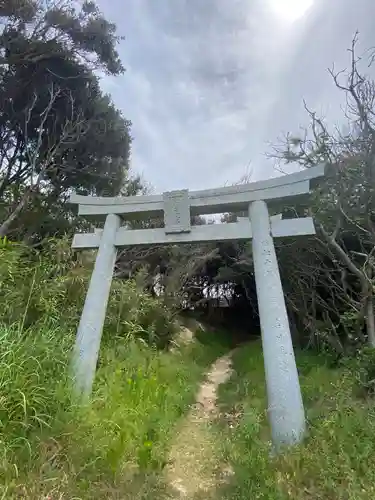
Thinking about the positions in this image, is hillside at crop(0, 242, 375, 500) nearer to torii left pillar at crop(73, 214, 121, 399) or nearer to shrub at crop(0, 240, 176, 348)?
shrub at crop(0, 240, 176, 348)

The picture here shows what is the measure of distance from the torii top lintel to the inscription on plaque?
12 millimetres

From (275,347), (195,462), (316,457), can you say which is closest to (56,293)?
(195,462)

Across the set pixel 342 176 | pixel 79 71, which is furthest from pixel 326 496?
pixel 79 71

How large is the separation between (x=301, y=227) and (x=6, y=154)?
7.75m

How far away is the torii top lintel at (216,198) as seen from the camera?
13.2 feet

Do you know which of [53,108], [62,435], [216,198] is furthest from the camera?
[53,108]

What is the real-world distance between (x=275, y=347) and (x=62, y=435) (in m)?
2.01

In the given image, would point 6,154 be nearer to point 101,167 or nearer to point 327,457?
point 101,167

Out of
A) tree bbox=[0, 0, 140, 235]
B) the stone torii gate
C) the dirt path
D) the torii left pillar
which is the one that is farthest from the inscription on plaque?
tree bbox=[0, 0, 140, 235]

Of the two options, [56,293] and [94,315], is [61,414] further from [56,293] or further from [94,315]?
[56,293]

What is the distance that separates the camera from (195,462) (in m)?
3.36

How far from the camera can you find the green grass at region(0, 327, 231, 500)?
236cm

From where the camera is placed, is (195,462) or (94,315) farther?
(94,315)

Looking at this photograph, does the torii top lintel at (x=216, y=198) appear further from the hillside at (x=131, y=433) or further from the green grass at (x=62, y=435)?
the green grass at (x=62, y=435)
